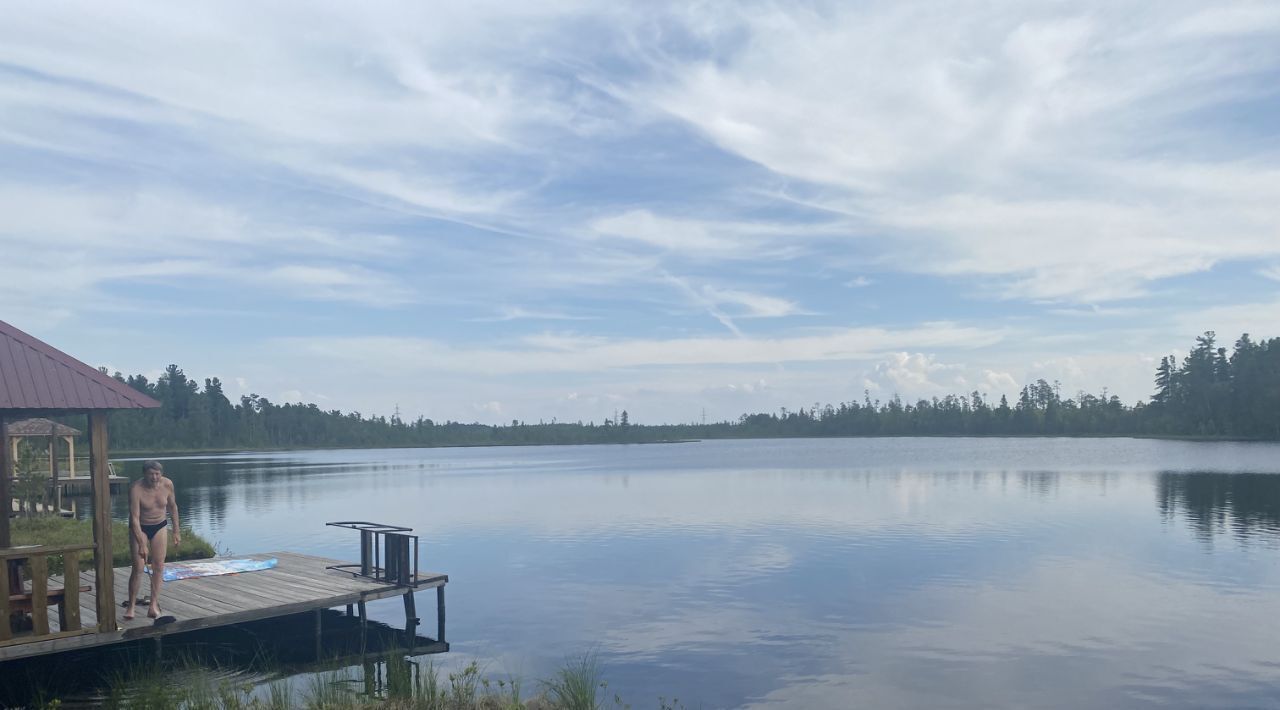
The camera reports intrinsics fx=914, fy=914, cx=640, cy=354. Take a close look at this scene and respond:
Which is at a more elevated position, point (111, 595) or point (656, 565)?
point (111, 595)

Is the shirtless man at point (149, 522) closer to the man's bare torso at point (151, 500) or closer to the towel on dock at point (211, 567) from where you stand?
the man's bare torso at point (151, 500)

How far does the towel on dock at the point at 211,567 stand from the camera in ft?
61.3

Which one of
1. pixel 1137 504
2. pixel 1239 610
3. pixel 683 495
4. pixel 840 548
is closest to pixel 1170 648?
pixel 1239 610

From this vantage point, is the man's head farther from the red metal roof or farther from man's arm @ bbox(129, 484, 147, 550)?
the red metal roof

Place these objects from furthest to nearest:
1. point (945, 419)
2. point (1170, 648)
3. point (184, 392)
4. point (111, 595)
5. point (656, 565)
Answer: point (945, 419)
point (184, 392)
point (656, 565)
point (1170, 648)
point (111, 595)

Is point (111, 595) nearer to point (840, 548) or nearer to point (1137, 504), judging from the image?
point (840, 548)

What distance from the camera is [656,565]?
27.3 metres

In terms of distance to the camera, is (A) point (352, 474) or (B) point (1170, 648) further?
(A) point (352, 474)

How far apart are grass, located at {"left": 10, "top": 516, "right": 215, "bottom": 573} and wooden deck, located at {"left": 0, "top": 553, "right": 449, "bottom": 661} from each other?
4.35 m

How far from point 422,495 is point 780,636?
131 ft

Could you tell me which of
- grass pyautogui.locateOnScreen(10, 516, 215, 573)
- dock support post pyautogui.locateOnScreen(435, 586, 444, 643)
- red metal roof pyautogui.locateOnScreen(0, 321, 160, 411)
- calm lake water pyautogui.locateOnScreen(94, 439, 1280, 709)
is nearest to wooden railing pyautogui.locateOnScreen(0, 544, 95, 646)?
red metal roof pyautogui.locateOnScreen(0, 321, 160, 411)

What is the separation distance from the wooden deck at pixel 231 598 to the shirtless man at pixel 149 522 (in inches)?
24.4

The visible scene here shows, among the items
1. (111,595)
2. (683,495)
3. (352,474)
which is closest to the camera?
(111,595)

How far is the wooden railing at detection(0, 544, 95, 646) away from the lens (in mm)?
12375
